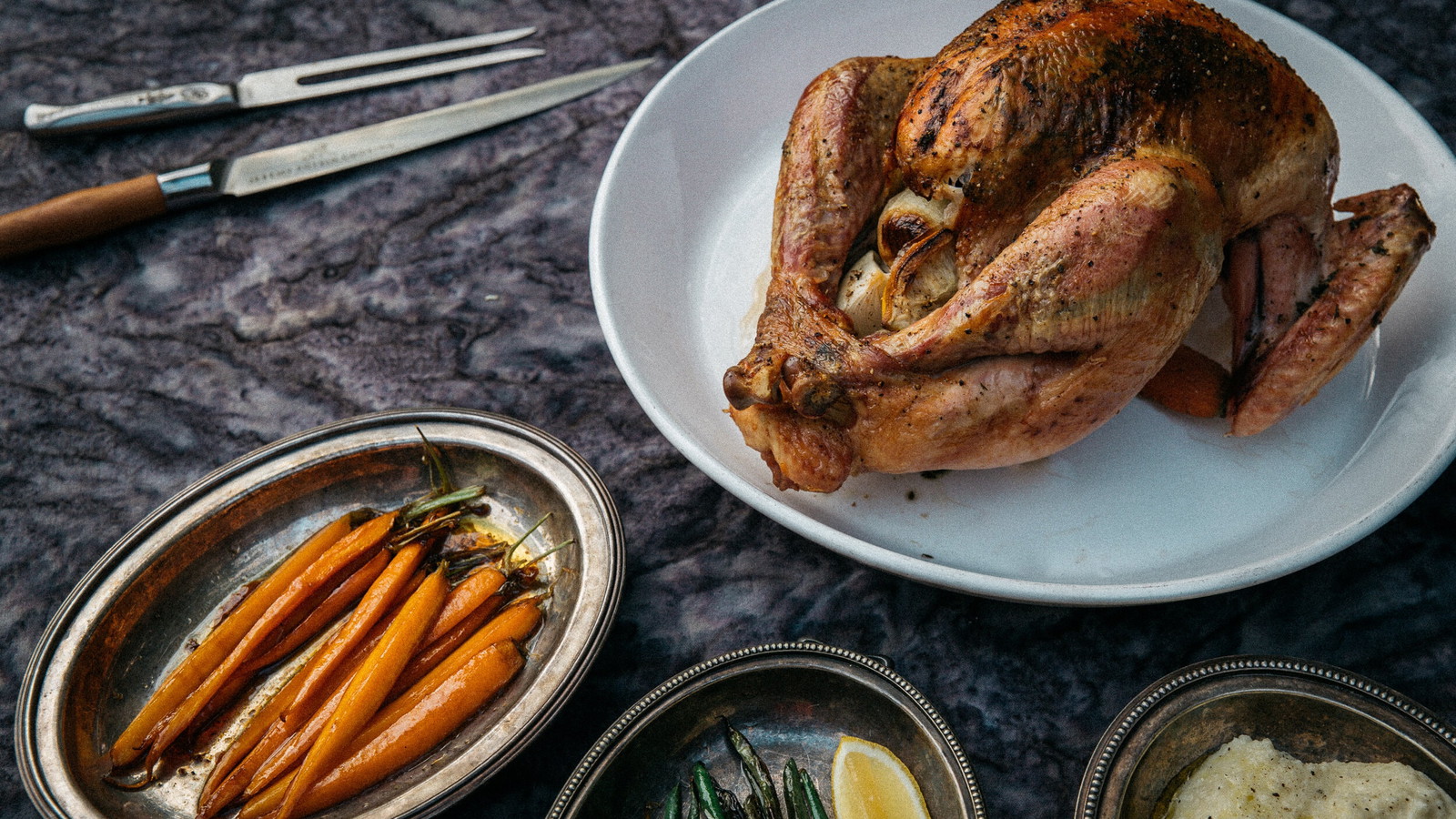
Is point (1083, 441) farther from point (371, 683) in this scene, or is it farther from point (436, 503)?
point (371, 683)

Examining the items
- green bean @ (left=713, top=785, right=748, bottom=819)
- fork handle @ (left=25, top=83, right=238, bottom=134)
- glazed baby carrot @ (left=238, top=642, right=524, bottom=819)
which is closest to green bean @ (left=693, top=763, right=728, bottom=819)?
green bean @ (left=713, top=785, right=748, bottom=819)

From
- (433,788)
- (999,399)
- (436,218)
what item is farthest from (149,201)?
(999,399)

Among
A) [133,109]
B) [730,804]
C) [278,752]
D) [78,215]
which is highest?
[133,109]

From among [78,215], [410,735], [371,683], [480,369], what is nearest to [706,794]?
[410,735]

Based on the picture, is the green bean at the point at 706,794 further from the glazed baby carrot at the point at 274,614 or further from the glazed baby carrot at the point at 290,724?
the glazed baby carrot at the point at 274,614

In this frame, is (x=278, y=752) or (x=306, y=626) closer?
(x=278, y=752)

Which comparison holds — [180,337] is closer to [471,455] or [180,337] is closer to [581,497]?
[471,455]

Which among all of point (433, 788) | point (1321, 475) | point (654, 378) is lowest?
point (433, 788)
